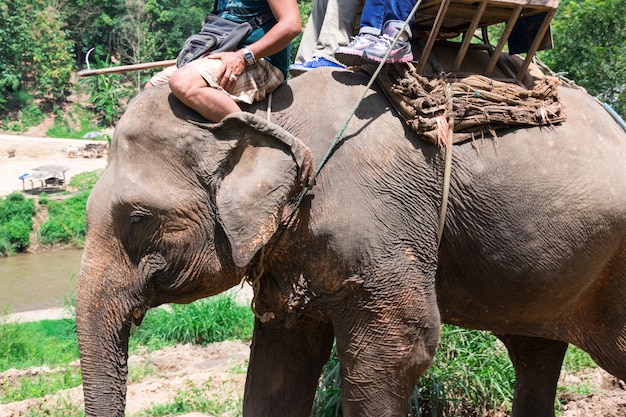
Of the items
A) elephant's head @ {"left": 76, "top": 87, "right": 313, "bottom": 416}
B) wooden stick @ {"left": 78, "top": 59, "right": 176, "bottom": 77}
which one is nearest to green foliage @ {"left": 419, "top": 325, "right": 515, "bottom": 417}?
elephant's head @ {"left": 76, "top": 87, "right": 313, "bottom": 416}

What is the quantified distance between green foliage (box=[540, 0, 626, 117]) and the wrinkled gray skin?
736 centimetres

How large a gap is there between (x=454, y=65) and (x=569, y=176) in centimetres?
57

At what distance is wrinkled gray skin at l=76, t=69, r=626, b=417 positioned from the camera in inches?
104

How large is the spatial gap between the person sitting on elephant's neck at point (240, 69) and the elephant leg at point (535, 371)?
174cm

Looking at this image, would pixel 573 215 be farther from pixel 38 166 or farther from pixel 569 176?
pixel 38 166

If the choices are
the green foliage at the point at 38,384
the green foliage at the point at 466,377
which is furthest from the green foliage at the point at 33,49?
the green foliage at the point at 466,377

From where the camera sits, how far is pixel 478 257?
9.50ft

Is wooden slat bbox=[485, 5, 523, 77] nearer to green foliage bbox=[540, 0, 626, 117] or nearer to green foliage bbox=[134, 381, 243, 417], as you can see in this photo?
green foliage bbox=[134, 381, 243, 417]

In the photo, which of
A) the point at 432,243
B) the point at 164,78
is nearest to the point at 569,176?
the point at 432,243

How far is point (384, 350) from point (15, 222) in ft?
57.6

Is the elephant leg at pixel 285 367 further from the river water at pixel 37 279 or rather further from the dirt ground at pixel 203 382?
the river water at pixel 37 279

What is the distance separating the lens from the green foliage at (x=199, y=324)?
7.91 metres

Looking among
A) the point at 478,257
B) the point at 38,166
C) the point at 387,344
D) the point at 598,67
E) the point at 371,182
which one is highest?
the point at 371,182

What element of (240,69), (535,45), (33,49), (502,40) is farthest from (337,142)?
(33,49)
